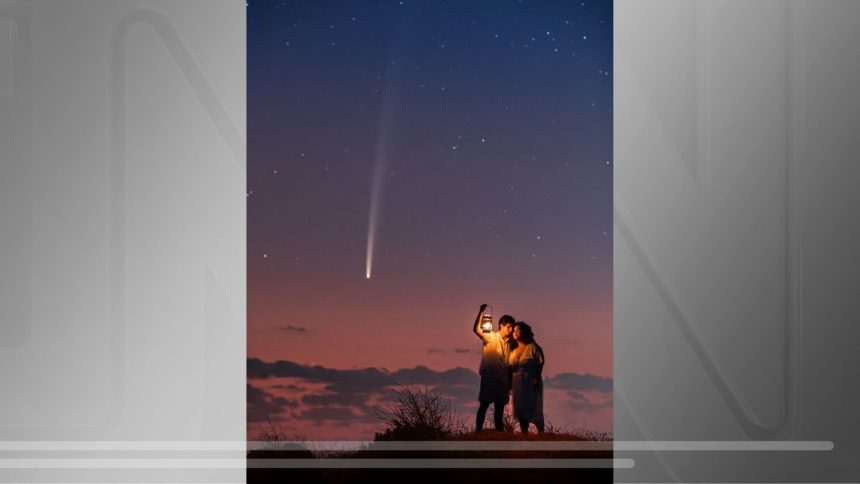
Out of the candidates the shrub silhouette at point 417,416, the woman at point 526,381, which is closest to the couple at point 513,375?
the woman at point 526,381

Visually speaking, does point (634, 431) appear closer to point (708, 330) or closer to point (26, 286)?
point (708, 330)

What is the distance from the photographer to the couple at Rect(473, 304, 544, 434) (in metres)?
4.14

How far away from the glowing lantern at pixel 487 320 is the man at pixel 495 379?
0.21 ft

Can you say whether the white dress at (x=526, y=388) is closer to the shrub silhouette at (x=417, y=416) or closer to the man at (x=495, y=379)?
the man at (x=495, y=379)

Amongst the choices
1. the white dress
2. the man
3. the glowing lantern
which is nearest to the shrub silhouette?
the man

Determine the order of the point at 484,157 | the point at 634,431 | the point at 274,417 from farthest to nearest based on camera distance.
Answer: the point at 484,157 < the point at 274,417 < the point at 634,431

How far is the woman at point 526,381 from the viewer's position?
418 cm

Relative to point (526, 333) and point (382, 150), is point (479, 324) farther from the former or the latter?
point (382, 150)

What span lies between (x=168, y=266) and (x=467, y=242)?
248cm

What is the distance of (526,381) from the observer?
13.7 feet

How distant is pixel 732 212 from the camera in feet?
7.13

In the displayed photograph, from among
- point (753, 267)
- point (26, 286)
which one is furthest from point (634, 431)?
point (26, 286)

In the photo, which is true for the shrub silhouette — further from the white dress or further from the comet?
the comet

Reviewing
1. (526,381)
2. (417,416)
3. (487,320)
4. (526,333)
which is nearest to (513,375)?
(526,381)
